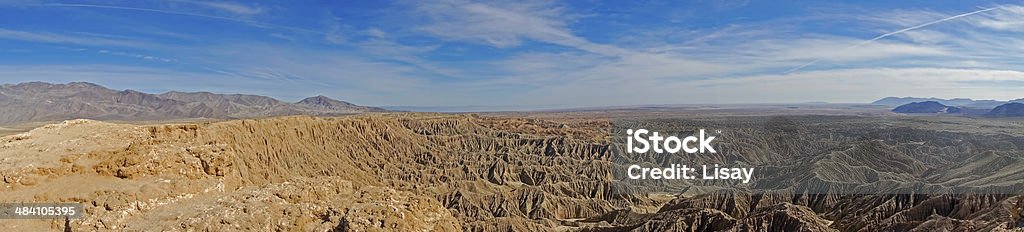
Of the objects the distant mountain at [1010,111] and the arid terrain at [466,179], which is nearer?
the arid terrain at [466,179]

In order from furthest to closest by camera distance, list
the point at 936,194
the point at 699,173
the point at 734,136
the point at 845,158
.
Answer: the point at 734,136 < the point at 699,173 < the point at 845,158 < the point at 936,194

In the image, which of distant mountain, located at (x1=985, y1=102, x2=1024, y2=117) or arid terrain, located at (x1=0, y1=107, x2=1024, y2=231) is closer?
arid terrain, located at (x1=0, y1=107, x2=1024, y2=231)

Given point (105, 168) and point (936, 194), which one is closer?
point (105, 168)

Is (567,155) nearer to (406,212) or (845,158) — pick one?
(845,158)

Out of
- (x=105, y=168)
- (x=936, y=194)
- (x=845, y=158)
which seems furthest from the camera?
(x=845, y=158)

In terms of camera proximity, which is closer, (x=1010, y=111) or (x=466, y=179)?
(x=466, y=179)

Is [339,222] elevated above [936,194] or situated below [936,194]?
above

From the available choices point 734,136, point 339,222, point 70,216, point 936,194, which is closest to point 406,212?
point 339,222
